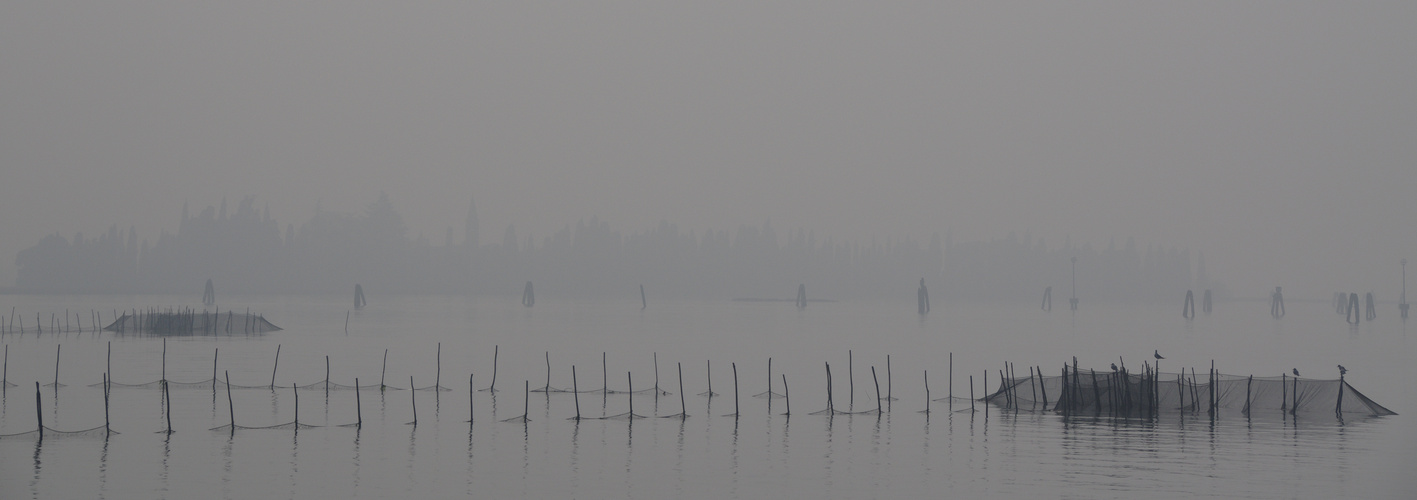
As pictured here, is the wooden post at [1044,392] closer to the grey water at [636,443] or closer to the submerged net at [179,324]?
the grey water at [636,443]

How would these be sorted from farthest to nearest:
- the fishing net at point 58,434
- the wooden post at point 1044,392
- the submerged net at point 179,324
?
the submerged net at point 179,324 → the wooden post at point 1044,392 → the fishing net at point 58,434

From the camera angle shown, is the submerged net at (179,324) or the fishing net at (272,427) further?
the submerged net at (179,324)

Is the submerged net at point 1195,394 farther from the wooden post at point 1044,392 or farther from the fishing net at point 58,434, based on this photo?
the fishing net at point 58,434

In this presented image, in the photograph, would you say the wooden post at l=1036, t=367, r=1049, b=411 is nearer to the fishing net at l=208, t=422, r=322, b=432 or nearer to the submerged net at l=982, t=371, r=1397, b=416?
the submerged net at l=982, t=371, r=1397, b=416

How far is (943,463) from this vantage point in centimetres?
3791

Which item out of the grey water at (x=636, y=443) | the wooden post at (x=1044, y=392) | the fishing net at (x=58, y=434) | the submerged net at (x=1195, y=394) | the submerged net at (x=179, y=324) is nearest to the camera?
the grey water at (x=636, y=443)

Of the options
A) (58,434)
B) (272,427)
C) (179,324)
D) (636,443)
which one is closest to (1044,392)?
(636,443)

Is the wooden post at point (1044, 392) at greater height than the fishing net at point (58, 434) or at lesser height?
greater

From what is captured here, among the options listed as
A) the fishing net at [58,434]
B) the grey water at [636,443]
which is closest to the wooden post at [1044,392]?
the grey water at [636,443]

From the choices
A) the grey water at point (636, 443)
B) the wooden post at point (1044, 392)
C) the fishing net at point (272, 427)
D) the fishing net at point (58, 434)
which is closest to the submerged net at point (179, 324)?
the grey water at point (636, 443)

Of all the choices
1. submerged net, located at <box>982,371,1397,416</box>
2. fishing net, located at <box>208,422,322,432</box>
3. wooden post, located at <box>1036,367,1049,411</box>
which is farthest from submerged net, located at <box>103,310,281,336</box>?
submerged net, located at <box>982,371,1397,416</box>

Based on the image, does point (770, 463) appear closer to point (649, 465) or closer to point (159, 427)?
point (649, 465)

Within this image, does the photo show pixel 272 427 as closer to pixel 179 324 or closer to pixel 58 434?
pixel 58 434

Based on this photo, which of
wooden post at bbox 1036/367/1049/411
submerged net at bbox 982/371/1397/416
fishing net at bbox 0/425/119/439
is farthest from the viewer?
wooden post at bbox 1036/367/1049/411
